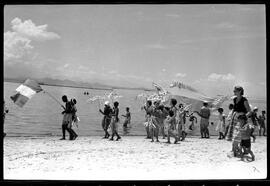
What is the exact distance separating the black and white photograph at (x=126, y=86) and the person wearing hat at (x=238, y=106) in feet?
0.05

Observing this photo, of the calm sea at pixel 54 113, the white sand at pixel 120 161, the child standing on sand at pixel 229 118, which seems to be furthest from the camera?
the child standing on sand at pixel 229 118

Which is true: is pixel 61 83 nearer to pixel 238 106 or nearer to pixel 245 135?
pixel 238 106

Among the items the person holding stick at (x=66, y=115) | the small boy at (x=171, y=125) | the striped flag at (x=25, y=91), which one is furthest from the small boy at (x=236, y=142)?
the striped flag at (x=25, y=91)

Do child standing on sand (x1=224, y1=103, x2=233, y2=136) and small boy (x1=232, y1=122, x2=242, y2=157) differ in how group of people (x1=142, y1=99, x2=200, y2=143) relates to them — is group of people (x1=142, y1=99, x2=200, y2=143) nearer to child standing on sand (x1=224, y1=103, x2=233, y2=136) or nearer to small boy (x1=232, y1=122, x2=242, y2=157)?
child standing on sand (x1=224, y1=103, x2=233, y2=136)

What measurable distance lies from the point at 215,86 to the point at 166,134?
1.15 metres

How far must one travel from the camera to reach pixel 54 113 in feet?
24.3

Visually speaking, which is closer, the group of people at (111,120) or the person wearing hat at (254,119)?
the person wearing hat at (254,119)

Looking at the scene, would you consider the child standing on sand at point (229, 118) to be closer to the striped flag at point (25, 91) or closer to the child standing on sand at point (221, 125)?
the child standing on sand at point (221, 125)

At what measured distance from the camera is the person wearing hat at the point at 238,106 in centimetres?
737

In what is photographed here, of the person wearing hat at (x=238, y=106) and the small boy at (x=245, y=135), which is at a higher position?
the person wearing hat at (x=238, y=106)

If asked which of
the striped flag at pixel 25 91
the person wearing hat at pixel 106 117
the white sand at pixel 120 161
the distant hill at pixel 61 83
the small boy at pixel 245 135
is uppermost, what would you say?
the distant hill at pixel 61 83

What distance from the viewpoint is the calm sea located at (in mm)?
7379

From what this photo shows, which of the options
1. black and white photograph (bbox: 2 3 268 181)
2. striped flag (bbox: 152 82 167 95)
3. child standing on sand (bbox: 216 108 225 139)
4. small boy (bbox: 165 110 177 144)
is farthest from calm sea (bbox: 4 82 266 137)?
small boy (bbox: 165 110 177 144)

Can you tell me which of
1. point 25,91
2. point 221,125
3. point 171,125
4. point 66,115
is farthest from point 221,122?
point 25,91
